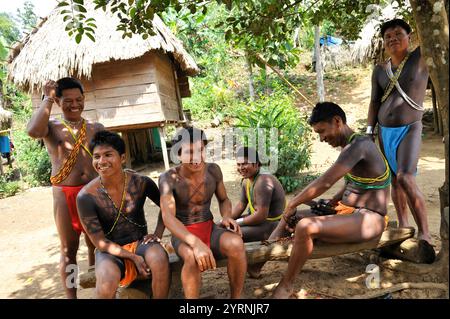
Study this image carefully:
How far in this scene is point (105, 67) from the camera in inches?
350

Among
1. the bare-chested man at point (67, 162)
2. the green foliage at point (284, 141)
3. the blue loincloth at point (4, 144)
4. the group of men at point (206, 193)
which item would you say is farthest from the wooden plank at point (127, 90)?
the bare-chested man at point (67, 162)

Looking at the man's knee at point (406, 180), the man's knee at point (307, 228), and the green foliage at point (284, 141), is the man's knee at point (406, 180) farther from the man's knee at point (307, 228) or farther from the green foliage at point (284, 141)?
the green foliage at point (284, 141)

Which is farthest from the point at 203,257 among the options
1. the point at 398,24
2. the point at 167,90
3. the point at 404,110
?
the point at 167,90

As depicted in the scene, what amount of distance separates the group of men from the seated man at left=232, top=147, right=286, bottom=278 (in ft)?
0.04

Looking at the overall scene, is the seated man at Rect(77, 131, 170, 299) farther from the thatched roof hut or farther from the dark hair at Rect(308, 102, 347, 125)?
the thatched roof hut

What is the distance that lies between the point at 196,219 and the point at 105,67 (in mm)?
7460

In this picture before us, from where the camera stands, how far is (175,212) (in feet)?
8.37

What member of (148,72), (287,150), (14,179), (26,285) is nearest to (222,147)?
(148,72)

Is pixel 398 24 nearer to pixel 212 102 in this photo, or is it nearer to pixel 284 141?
pixel 284 141

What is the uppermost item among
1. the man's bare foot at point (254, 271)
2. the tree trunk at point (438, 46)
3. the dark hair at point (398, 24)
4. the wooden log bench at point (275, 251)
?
the dark hair at point (398, 24)

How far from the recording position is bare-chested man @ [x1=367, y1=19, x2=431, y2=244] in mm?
2959

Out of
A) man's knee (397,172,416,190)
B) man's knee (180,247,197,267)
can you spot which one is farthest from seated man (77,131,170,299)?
man's knee (397,172,416,190)

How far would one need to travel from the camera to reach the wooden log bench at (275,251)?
2.46 metres

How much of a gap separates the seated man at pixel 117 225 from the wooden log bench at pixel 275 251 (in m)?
0.15
